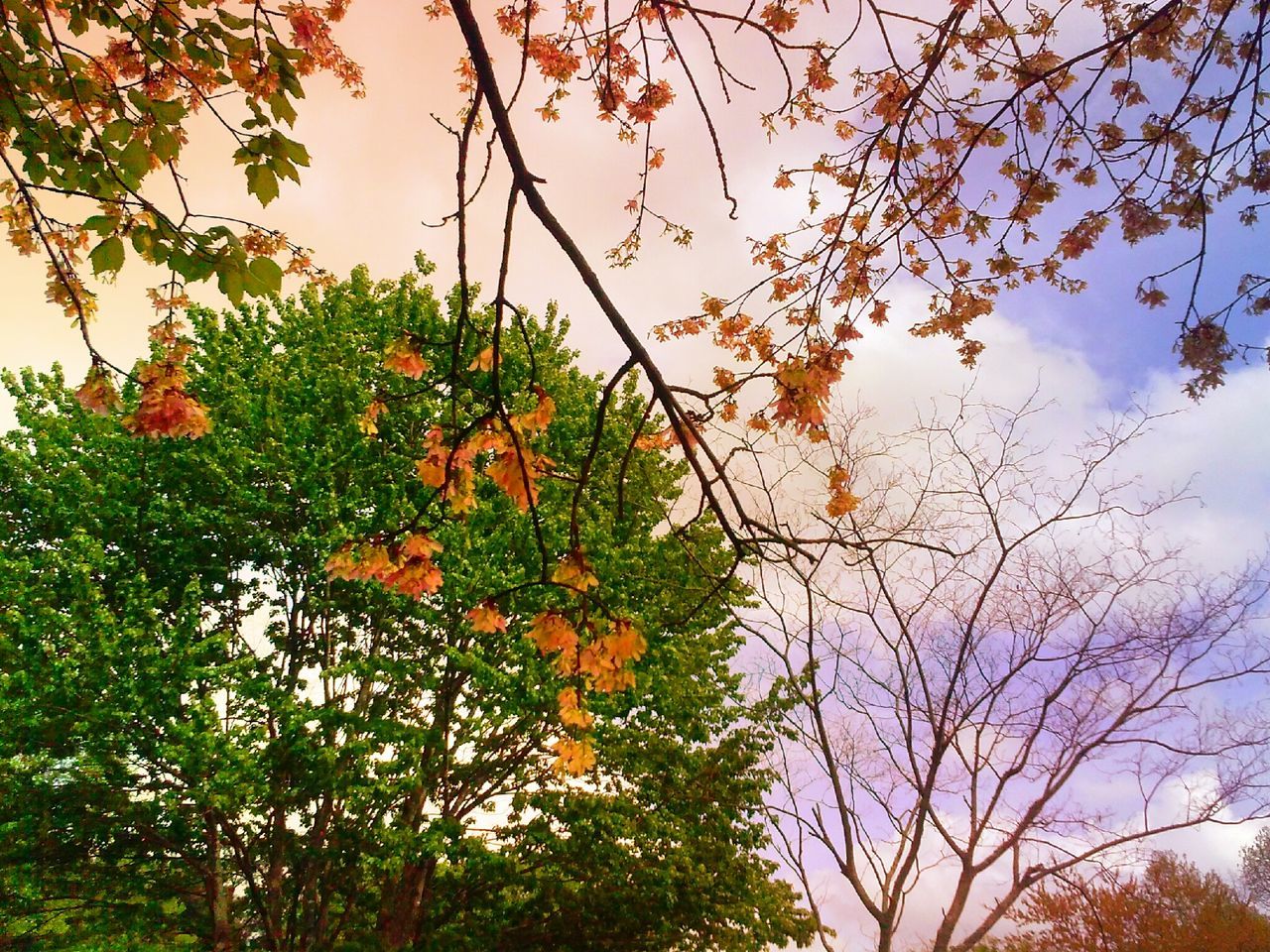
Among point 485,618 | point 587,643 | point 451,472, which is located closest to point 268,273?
point 451,472

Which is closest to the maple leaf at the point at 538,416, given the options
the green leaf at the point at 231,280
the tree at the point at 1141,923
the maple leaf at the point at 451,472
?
the maple leaf at the point at 451,472

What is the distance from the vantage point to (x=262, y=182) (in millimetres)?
3080

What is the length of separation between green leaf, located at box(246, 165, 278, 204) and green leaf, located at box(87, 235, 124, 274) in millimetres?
529

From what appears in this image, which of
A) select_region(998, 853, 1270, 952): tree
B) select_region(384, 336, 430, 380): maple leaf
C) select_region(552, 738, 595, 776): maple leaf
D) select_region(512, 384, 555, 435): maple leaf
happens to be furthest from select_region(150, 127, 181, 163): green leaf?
select_region(998, 853, 1270, 952): tree

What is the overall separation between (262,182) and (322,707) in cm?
804

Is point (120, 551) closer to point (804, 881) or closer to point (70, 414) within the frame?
point (70, 414)

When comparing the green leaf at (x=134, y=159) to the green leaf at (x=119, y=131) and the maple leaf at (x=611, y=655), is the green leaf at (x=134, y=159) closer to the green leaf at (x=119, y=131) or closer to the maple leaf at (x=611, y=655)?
the green leaf at (x=119, y=131)

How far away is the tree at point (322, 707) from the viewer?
915 cm

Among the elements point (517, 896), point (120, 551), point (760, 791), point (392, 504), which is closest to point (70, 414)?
point (120, 551)

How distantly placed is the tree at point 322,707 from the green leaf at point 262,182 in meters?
5.72

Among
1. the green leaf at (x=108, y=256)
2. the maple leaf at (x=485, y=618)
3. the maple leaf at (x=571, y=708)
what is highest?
the green leaf at (x=108, y=256)

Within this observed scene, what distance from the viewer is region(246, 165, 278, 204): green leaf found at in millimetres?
3062

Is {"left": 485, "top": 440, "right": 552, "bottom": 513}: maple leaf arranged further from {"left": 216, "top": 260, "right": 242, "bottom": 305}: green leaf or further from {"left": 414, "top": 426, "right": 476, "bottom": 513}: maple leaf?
{"left": 216, "top": 260, "right": 242, "bottom": 305}: green leaf

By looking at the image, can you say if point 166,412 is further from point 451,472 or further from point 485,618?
point 485,618
